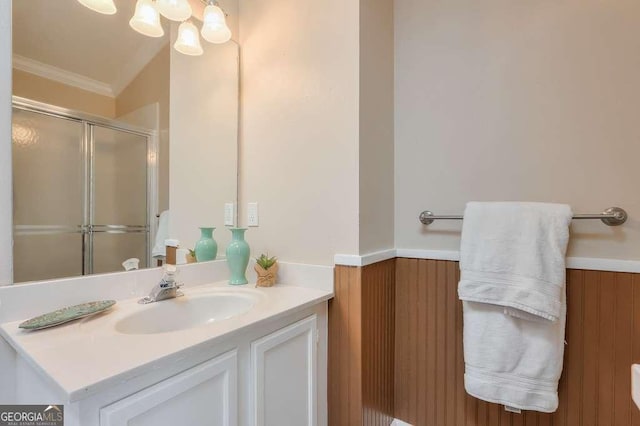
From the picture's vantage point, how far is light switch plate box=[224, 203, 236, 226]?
1.54 metres

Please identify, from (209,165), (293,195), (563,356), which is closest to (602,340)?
(563,356)

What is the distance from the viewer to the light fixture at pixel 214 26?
1378 millimetres

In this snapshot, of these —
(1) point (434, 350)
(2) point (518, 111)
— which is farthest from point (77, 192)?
(2) point (518, 111)

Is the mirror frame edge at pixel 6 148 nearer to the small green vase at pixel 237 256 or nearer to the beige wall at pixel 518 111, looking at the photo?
the small green vase at pixel 237 256

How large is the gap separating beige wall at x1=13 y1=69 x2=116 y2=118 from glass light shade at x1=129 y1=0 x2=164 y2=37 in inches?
13.7

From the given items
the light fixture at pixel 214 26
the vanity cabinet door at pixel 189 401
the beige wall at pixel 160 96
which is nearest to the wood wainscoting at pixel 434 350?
the vanity cabinet door at pixel 189 401

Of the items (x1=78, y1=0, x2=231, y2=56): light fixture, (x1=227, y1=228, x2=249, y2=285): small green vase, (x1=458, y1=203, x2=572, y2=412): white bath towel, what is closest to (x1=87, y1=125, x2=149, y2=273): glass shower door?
(x1=227, y1=228, x2=249, y2=285): small green vase

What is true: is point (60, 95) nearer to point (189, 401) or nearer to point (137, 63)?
point (137, 63)

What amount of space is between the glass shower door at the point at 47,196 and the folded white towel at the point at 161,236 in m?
0.27

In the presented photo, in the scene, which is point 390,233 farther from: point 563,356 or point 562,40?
point 562,40

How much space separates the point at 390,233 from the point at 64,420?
4.14 ft

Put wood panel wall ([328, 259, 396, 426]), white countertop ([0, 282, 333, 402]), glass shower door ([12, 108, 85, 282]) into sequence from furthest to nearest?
1. wood panel wall ([328, 259, 396, 426])
2. glass shower door ([12, 108, 85, 282])
3. white countertop ([0, 282, 333, 402])

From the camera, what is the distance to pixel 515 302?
42.1 inches

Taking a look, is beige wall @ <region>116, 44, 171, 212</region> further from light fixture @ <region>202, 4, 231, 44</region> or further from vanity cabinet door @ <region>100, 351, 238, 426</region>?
vanity cabinet door @ <region>100, 351, 238, 426</region>
